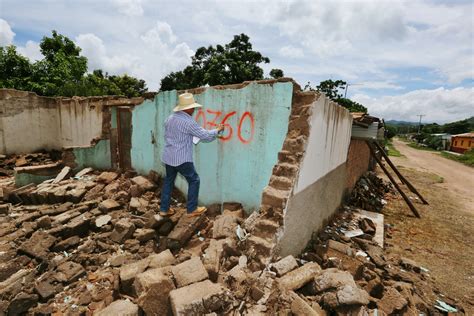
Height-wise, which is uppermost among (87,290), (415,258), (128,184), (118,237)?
(128,184)

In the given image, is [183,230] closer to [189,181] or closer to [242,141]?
[189,181]

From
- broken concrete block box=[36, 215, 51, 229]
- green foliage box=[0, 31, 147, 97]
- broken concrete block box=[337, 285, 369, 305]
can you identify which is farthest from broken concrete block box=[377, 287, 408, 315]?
green foliage box=[0, 31, 147, 97]

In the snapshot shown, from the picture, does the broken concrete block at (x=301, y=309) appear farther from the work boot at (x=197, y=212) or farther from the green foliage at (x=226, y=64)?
the green foliage at (x=226, y=64)

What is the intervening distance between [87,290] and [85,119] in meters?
6.62

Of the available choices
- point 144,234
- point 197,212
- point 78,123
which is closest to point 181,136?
point 197,212

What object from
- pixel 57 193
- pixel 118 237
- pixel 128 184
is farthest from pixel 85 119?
pixel 118 237

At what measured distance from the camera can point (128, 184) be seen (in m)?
5.30

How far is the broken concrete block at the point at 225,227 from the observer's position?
324 centimetres

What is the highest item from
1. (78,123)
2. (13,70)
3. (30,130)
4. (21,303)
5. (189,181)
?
(13,70)

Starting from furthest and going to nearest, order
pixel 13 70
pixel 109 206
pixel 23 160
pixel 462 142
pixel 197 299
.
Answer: pixel 462 142
pixel 13 70
pixel 23 160
pixel 109 206
pixel 197 299

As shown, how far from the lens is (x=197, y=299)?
2.10 meters

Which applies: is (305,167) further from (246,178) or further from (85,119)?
(85,119)

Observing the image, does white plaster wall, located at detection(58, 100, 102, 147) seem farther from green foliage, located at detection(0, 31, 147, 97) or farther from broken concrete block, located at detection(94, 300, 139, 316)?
broken concrete block, located at detection(94, 300, 139, 316)

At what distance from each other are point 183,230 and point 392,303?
103 inches
